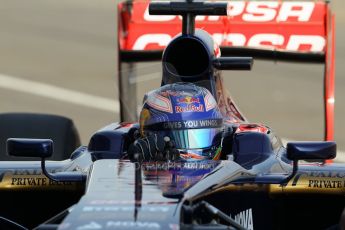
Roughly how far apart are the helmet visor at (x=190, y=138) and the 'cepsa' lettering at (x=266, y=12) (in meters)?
4.41

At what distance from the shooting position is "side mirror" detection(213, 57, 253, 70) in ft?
32.8

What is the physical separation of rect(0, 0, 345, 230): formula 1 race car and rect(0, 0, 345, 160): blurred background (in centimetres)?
511

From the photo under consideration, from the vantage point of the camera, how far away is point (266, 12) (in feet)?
42.4

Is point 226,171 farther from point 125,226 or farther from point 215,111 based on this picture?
point 125,226

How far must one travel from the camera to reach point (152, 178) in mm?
7348

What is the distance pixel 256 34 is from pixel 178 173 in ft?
17.3

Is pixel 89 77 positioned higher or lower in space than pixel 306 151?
lower

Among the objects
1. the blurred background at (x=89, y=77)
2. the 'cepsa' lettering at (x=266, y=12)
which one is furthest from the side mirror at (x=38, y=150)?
the blurred background at (x=89, y=77)

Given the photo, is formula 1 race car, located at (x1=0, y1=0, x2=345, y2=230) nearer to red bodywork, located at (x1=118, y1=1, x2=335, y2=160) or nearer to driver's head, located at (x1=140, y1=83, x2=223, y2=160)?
driver's head, located at (x1=140, y1=83, x2=223, y2=160)

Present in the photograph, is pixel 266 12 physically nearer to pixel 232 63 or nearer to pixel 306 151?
pixel 232 63

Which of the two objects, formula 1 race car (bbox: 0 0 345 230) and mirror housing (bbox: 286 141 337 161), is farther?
mirror housing (bbox: 286 141 337 161)

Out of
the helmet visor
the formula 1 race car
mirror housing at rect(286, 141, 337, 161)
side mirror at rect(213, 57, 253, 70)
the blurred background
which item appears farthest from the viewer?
the blurred background

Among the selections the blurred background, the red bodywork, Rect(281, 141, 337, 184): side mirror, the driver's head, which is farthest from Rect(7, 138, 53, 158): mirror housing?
the blurred background

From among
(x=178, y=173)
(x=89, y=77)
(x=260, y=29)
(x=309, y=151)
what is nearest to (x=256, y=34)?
(x=260, y=29)
